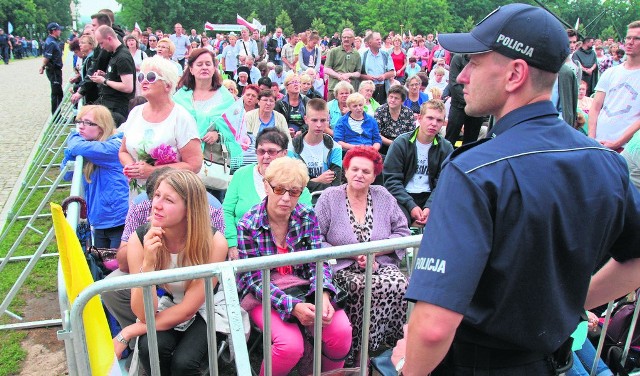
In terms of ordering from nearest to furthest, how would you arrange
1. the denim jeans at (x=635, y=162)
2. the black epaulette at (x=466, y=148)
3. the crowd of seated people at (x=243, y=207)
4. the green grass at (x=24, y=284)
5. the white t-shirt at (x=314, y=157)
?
1. the black epaulette at (x=466, y=148)
2. the crowd of seated people at (x=243, y=207)
3. the green grass at (x=24, y=284)
4. the denim jeans at (x=635, y=162)
5. the white t-shirt at (x=314, y=157)

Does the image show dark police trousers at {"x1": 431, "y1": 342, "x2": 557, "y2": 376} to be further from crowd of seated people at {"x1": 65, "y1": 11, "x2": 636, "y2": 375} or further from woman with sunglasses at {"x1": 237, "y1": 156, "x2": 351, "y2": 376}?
woman with sunglasses at {"x1": 237, "y1": 156, "x2": 351, "y2": 376}

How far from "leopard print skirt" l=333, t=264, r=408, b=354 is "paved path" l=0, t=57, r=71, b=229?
210 inches

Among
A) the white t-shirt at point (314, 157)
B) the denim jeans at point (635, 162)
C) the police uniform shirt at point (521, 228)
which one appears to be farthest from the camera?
the white t-shirt at point (314, 157)

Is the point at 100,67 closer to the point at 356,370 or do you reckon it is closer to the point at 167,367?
the point at 167,367

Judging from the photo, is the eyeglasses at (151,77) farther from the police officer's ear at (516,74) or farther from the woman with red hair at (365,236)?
the police officer's ear at (516,74)

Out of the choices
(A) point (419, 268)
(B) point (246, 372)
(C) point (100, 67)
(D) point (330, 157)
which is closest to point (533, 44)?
(A) point (419, 268)

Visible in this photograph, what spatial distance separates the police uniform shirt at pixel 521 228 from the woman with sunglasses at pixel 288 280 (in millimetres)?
1707

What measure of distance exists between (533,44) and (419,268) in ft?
2.29

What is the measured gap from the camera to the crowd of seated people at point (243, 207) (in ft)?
10.1

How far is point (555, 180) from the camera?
55.3 inches

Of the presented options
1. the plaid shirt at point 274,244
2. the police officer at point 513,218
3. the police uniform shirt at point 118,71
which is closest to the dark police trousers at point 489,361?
the police officer at point 513,218

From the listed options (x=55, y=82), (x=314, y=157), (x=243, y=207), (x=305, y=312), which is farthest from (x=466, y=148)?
(x=55, y=82)

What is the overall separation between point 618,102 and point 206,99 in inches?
166

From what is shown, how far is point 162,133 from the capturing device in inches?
165
